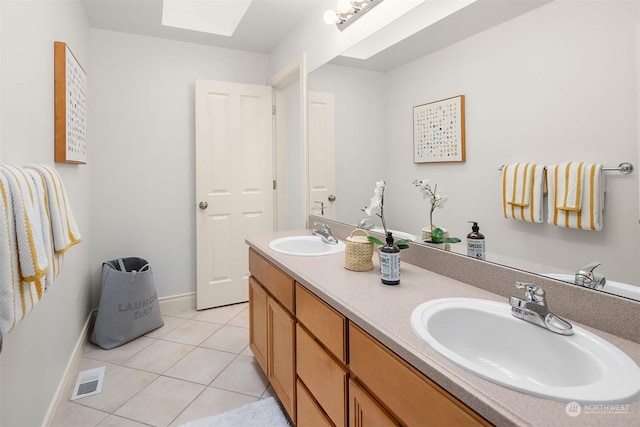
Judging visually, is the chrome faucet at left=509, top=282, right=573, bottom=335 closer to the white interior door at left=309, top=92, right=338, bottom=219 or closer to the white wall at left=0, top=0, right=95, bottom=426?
the white interior door at left=309, top=92, right=338, bottom=219

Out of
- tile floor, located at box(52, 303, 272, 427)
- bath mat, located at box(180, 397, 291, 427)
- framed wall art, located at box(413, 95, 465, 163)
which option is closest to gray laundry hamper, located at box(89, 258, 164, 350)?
tile floor, located at box(52, 303, 272, 427)

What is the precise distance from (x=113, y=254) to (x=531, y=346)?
296 cm

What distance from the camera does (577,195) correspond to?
3.19ft

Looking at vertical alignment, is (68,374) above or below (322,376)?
below

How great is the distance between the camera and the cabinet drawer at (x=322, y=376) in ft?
3.60

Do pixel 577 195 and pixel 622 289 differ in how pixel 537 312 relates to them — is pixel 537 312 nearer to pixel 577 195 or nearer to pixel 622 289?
pixel 622 289

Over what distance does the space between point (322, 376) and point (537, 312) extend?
72 centimetres

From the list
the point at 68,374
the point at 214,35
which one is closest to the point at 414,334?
the point at 68,374

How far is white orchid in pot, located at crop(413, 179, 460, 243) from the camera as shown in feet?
4.61

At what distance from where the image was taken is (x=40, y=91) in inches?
59.2

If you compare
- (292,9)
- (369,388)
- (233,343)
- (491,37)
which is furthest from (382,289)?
(292,9)

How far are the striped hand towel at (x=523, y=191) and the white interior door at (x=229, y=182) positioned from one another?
7.77ft

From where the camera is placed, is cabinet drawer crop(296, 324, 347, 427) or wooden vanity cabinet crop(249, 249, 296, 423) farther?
wooden vanity cabinet crop(249, 249, 296, 423)

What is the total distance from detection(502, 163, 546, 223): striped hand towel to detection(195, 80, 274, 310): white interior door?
237 centimetres
